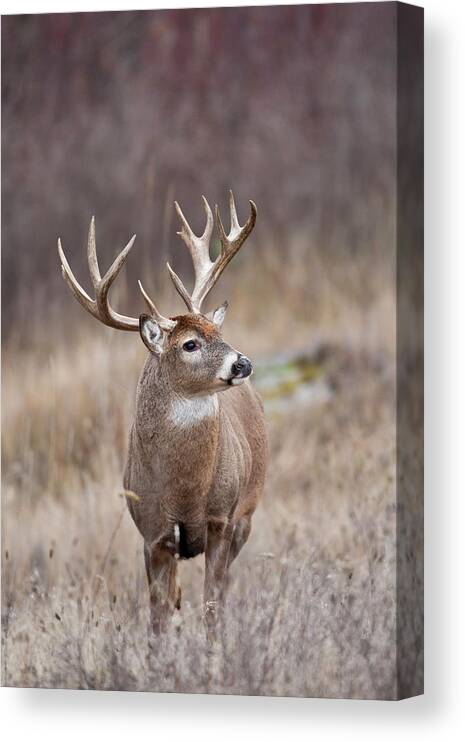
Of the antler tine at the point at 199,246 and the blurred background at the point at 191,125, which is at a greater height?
the blurred background at the point at 191,125

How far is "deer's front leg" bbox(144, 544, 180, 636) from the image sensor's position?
9312 mm

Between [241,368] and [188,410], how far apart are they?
0.33 meters

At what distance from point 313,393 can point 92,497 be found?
1.05 m

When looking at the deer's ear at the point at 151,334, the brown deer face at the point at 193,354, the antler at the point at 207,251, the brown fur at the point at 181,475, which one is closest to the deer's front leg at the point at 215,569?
the brown fur at the point at 181,475

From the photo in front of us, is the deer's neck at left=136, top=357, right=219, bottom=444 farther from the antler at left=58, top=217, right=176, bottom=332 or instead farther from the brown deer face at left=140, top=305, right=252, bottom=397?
the antler at left=58, top=217, right=176, bottom=332

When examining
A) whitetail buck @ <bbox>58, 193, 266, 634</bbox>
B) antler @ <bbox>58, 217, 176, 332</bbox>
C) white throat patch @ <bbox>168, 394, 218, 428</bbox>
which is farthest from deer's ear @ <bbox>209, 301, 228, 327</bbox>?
white throat patch @ <bbox>168, 394, 218, 428</bbox>

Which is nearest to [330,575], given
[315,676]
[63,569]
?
[315,676]

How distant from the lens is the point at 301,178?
398 inches

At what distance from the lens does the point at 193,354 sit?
908 centimetres

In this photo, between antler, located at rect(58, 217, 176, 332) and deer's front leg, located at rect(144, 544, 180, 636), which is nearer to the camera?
antler, located at rect(58, 217, 176, 332)

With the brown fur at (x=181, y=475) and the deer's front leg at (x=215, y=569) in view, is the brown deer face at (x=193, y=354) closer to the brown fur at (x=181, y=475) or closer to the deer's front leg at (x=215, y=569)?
the brown fur at (x=181, y=475)

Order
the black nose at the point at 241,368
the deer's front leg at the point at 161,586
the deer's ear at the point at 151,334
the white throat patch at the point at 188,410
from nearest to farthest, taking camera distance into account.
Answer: the black nose at the point at 241,368 → the deer's ear at the point at 151,334 → the white throat patch at the point at 188,410 → the deer's front leg at the point at 161,586

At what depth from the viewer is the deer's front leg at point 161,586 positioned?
30.6ft

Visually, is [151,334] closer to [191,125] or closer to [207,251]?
[207,251]
